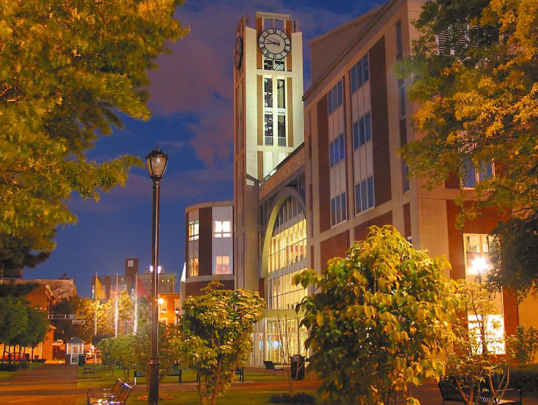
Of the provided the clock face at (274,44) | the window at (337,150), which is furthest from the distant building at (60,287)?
the window at (337,150)

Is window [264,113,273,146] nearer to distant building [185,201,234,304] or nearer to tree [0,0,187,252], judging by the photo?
distant building [185,201,234,304]

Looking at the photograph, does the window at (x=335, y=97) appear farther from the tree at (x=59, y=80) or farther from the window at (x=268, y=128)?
the tree at (x=59, y=80)

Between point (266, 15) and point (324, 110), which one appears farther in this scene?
point (266, 15)

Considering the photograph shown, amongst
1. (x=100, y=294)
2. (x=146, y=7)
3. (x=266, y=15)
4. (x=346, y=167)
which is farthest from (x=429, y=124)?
(x=100, y=294)

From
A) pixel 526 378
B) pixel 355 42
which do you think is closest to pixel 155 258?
pixel 526 378

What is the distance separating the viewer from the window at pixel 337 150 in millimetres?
47750

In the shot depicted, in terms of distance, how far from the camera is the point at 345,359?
Answer: 325 inches

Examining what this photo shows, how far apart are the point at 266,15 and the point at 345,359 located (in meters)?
81.4

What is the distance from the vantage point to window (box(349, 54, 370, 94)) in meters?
44.0

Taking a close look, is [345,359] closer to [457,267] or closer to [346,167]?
[457,267]

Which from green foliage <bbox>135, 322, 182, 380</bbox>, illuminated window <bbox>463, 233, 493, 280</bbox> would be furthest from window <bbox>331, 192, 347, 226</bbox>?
green foliage <bbox>135, 322, 182, 380</bbox>

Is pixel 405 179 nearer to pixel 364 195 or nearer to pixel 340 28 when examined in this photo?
pixel 364 195

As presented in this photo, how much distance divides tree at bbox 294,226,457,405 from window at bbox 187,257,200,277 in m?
99.5

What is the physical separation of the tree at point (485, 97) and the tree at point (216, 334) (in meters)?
6.75
